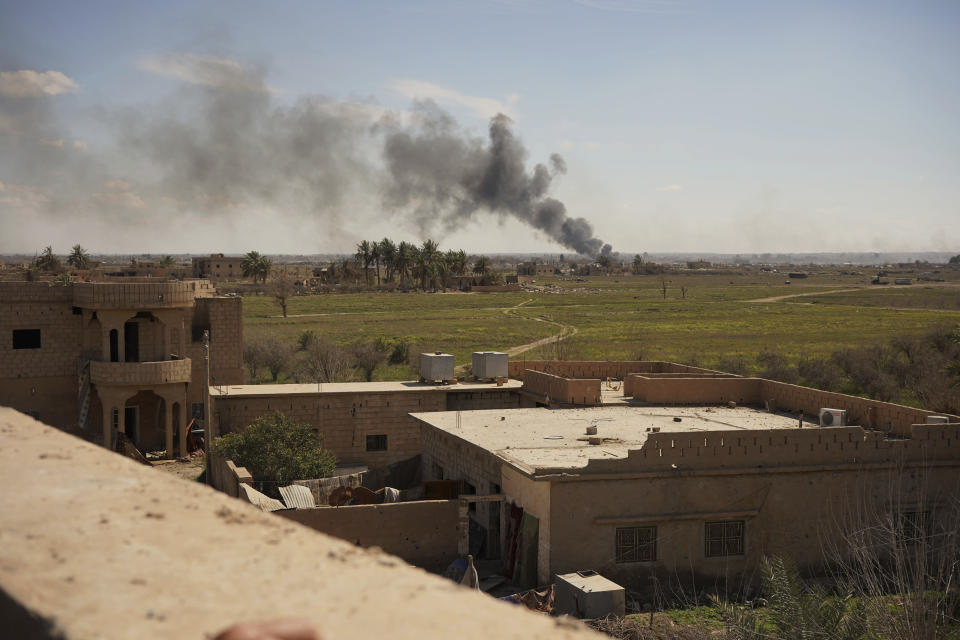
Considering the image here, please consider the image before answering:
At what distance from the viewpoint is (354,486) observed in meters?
24.6

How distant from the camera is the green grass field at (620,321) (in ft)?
221

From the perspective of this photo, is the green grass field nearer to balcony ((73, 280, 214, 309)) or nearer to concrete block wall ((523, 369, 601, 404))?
balcony ((73, 280, 214, 309))

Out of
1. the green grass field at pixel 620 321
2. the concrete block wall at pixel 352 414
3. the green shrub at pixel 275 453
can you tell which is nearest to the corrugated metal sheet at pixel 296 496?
the green shrub at pixel 275 453

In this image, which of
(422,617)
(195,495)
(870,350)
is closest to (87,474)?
(195,495)

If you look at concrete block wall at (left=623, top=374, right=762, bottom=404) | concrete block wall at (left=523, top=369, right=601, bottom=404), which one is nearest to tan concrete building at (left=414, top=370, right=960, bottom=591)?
concrete block wall at (left=523, top=369, right=601, bottom=404)

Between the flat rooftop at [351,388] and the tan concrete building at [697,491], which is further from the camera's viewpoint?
the flat rooftop at [351,388]

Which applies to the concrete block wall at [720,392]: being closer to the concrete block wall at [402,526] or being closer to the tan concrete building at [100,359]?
the concrete block wall at [402,526]

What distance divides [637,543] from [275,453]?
1051 cm

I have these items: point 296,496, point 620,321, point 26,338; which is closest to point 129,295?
point 26,338

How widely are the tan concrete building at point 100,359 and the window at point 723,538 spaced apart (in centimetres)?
1924

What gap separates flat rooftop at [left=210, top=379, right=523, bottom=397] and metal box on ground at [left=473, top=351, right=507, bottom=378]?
362mm

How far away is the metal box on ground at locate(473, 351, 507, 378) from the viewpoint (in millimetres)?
32688

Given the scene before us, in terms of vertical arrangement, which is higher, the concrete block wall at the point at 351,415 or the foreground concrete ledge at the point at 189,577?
the foreground concrete ledge at the point at 189,577

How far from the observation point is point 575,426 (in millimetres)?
26000
